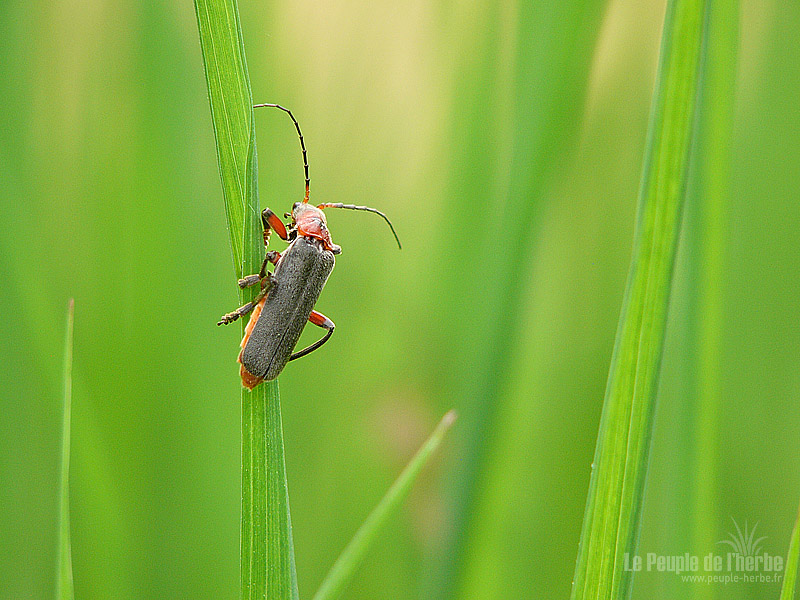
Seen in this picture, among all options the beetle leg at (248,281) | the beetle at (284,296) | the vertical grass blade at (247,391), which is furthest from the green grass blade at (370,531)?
the beetle leg at (248,281)

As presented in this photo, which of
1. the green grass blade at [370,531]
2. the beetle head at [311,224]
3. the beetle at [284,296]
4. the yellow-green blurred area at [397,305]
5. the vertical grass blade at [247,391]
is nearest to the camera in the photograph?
the vertical grass blade at [247,391]

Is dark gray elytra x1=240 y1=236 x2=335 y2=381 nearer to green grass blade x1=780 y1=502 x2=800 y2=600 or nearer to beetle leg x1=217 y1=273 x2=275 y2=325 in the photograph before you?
beetle leg x1=217 y1=273 x2=275 y2=325

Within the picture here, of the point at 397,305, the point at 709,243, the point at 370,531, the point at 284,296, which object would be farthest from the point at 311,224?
the point at 709,243

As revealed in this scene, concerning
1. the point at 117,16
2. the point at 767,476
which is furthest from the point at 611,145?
the point at 117,16

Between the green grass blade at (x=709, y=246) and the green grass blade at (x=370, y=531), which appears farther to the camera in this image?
the green grass blade at (x=709, y=246)

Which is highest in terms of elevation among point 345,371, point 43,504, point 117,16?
point 117,16

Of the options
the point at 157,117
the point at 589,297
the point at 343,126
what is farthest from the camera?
the point at 343,126

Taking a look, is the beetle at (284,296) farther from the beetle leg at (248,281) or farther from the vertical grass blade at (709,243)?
the vertical grass blade at (709,243)

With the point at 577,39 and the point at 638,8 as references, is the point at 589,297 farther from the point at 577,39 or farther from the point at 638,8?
the point at 638,8
